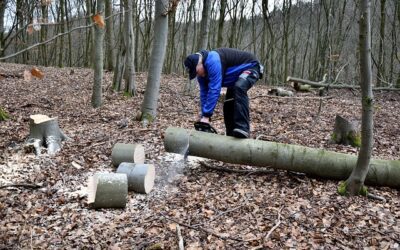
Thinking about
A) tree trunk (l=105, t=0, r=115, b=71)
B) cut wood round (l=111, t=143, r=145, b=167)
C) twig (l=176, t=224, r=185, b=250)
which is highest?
tree trunk (l=105, t=0, r=115, b=71)

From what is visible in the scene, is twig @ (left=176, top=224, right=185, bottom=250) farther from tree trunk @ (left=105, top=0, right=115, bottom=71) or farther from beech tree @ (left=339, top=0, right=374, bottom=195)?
tree trunk @ (left=105, top=0, right=115, bottom=71)

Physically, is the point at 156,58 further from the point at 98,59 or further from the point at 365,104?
the point at 365,104

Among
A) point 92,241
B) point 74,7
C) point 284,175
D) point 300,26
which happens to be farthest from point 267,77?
point 92,241

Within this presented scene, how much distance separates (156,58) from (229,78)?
98.6 inches

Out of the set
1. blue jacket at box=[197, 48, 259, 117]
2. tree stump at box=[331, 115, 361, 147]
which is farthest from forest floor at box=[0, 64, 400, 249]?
blue jacket at box=[197, 48, 259, 117]

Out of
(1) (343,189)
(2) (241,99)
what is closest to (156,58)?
(2) (241,99)

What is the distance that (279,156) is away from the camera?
5043 millimetres

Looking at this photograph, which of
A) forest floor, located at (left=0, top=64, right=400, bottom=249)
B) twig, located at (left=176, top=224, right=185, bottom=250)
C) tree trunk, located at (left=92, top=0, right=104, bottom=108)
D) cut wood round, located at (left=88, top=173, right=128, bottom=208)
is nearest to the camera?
twig, located at (left=176, top=224, right=185, bottom=250)

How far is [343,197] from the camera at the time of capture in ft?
14.9

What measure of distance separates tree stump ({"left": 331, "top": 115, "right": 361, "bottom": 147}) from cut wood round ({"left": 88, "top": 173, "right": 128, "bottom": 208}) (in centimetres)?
392

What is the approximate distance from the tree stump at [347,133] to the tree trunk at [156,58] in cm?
360

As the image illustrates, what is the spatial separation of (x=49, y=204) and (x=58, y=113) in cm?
495

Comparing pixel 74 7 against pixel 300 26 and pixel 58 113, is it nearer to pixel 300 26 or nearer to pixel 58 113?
pixel 300 26

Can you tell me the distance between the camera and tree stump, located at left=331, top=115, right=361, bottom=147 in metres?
6.47
